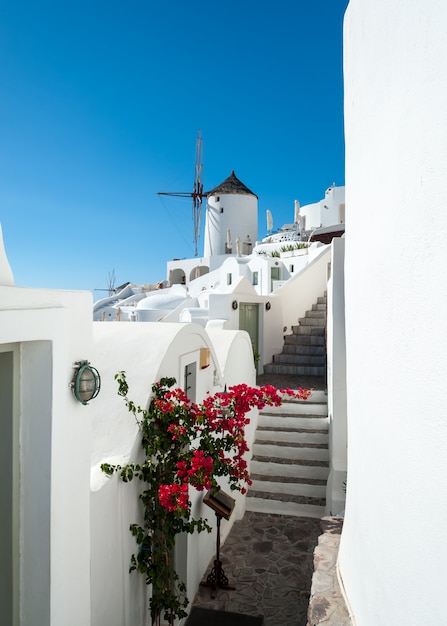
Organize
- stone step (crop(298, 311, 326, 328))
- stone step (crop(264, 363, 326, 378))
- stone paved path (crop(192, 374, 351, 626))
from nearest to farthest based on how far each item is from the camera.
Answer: stone paved path (crop(192, 374, 351, 626)) < stone step (crop(264, 363, 326, 378)) < stone step (crop(298, 311, 326, 328))

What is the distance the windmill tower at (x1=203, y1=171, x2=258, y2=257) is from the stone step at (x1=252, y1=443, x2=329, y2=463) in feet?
Result: 126

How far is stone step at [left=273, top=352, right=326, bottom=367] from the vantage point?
14.6m

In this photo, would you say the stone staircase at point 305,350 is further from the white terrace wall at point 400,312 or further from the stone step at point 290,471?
the white terrace wall at point 400,312

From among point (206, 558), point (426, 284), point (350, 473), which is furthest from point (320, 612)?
point (206, 558)

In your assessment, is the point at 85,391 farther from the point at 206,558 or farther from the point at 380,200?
the point at 206,558

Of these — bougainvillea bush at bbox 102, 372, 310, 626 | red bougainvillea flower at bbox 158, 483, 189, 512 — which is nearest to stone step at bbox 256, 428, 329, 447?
bougainvillea bush at bbox 102, 372, 310, 626

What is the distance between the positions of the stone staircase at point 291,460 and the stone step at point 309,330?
5.11m

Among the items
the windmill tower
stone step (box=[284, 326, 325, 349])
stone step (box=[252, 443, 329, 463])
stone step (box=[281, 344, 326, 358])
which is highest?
the windmill tower

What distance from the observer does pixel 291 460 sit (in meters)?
9.42

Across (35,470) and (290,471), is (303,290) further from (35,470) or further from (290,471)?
(35,470)

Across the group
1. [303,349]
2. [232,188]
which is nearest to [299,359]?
[303,349]

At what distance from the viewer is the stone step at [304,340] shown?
50.6 ft

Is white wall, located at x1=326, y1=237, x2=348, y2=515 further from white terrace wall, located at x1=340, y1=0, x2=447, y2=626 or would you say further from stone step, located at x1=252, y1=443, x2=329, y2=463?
white terrace wall, located at x1=340, y1=0, x2=447, y2=626

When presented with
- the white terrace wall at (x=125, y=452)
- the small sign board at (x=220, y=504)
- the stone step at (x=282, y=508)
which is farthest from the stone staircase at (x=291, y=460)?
the small sign board at (x=220, y=504)
